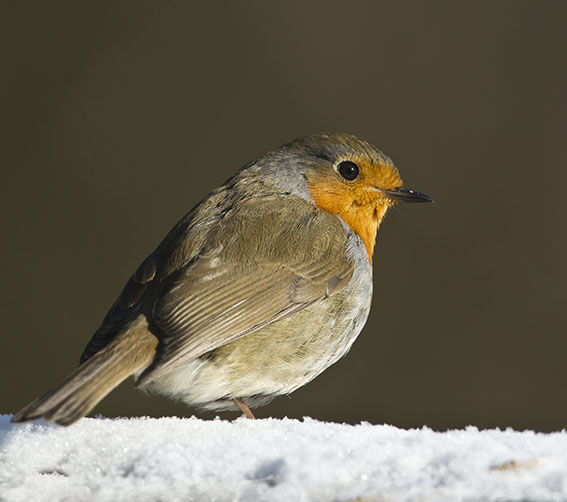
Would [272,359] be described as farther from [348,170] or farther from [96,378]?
[348,170]

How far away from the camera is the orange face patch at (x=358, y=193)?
3.04 metres

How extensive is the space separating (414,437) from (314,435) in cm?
22

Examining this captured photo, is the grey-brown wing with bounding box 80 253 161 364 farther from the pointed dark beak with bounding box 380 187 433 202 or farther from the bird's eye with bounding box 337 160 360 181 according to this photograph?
the pointed dark beak with bounding box 380 187 433 202

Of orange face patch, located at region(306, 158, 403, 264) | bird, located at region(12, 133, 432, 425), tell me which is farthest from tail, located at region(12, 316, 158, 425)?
orange face patch, located at region(306, 158, 403, 264)

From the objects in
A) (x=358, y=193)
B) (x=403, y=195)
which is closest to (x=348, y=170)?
(x=358, y=193)

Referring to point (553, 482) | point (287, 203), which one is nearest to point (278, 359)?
point (287, 203)

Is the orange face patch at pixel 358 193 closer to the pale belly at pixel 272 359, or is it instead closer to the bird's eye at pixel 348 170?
the bird's eye at pixel 348 170

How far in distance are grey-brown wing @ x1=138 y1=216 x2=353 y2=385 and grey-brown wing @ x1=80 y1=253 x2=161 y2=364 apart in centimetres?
15

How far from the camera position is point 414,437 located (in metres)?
1.63

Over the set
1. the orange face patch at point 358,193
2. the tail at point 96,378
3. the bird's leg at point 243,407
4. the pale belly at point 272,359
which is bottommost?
the bird's leg at point 243,407

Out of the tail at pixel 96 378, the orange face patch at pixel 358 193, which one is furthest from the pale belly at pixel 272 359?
the orange face patch at pixel 358 193

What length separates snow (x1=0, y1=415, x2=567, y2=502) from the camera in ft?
4.51

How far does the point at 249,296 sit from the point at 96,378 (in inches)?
23.9

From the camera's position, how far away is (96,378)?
200 centimetres
